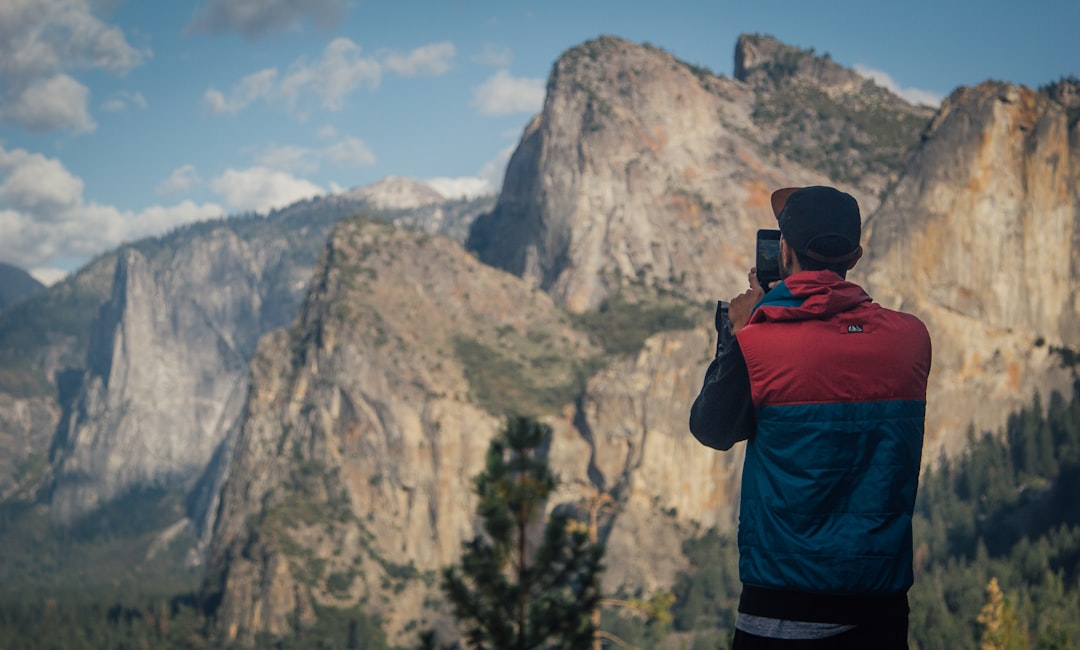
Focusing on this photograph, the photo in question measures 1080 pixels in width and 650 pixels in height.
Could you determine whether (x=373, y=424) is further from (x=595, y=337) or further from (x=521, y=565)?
(x=521, y=565)

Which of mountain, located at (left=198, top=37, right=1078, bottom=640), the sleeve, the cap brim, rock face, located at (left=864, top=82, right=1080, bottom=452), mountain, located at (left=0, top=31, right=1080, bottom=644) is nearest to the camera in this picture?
the sleeve

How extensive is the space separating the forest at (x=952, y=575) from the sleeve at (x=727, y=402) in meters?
79.2

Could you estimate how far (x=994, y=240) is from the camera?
138625 millimetres

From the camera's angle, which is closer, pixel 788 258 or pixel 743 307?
pixel 788 258

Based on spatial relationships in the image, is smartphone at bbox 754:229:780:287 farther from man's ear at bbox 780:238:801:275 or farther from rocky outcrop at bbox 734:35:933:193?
rocky outcrop at bbox 734:35:933:193

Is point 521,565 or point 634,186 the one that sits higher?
point 634,186

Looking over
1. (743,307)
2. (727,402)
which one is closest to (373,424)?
(743,307)

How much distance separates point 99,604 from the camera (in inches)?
6132

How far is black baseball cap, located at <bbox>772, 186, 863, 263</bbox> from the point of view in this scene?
6.64 meters

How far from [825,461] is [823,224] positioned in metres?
1.35

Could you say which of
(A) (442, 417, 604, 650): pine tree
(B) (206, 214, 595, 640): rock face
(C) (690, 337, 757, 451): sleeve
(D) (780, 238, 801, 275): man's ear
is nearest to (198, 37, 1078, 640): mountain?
(B) (206, 214, 595, 640): rock face

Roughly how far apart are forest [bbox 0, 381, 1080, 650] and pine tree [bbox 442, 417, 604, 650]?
59740mm

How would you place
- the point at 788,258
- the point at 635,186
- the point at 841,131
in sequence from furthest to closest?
the point at 841,131 < the point at 635,186 < the point at 788,258

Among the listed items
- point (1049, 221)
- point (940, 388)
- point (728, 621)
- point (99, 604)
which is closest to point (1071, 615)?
point (728, 621)
